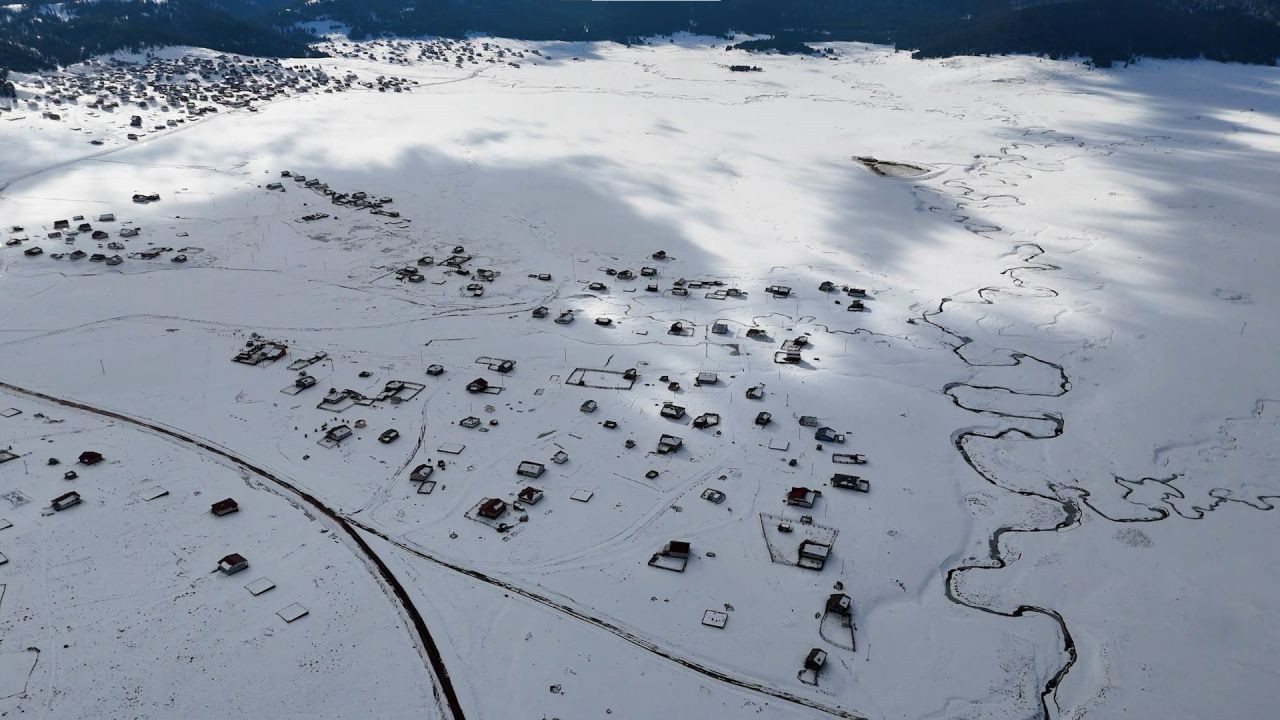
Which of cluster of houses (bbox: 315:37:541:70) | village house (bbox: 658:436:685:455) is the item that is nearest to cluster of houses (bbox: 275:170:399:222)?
village house (bbox: 658:436:685:455)

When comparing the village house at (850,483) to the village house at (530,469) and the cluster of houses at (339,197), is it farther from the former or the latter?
the cluster of houses at (339,197)

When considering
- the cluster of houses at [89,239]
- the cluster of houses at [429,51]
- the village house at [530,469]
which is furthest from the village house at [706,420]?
the cluster of houses at [429,51]

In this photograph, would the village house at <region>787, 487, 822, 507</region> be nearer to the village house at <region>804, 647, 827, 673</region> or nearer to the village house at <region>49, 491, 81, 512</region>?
the village house at <region>804, 647, 827, 673</region>

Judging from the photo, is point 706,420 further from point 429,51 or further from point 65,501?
point 429,51

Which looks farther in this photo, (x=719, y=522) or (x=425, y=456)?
(x=425, y=456)

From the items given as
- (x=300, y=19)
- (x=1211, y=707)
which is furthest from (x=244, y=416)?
(x=300, y=19)

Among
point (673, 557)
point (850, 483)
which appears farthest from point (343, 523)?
point (850, 483)

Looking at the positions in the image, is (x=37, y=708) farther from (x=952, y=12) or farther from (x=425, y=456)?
(x=952, y=12)
